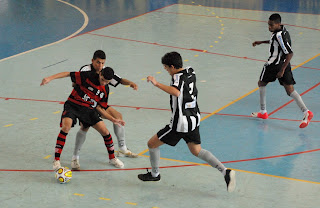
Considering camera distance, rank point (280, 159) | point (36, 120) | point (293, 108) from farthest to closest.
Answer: point (293, 108), point (36, 120), point (280, 159)

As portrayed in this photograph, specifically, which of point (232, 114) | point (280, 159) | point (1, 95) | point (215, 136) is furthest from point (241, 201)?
point (1, 95)

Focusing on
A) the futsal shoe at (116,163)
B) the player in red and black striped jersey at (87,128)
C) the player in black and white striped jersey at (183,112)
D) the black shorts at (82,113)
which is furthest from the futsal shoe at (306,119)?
the black shorts at (82,113)

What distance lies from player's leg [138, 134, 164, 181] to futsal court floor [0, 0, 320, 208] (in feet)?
0.38

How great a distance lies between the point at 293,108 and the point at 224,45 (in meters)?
5.29

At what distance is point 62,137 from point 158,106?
3580 mm

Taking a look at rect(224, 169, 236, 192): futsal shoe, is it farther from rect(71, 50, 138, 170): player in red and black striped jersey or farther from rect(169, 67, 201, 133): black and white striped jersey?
rect(71, 50, 138, 170): player in red and black striped jersey

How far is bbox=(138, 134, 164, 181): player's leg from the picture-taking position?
26.3 feet

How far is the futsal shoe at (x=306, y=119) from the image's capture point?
10.4 metres

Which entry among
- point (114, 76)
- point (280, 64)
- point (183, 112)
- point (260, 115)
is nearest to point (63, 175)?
point (114, 76)

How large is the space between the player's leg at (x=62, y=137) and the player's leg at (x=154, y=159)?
3.99 feet

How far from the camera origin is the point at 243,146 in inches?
379

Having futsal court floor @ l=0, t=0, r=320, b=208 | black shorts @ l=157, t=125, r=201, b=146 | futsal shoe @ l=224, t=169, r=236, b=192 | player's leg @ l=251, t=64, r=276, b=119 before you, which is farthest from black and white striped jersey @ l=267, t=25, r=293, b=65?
futsal shoe @ l=224, t=169, r=236, b=192

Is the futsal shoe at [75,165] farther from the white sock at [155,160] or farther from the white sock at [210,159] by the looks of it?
the white sock at [210,159]

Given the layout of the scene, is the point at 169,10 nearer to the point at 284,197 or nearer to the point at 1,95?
the point at 1,95
